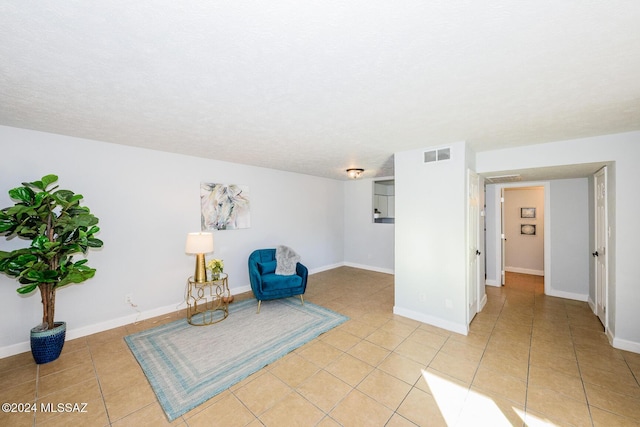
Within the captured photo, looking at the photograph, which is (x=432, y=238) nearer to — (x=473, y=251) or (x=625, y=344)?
(x=473, y=251)

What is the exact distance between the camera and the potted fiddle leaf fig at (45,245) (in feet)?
7.80

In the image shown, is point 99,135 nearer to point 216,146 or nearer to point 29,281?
point 216,146

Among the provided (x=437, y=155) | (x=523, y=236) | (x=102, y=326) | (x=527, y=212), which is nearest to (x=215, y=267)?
(x=102, y=326)

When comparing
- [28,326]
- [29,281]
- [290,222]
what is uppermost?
[290,222]

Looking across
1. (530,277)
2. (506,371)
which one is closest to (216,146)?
(506,371)

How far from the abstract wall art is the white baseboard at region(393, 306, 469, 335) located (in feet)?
10.3

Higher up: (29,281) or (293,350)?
(29,281)

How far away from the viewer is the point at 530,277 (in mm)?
5977

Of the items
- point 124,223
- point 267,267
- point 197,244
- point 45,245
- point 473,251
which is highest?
point 124,223

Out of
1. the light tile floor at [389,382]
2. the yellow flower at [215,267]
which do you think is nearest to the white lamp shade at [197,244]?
the yellow flower at [215,267]

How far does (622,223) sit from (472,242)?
Result: 1.50 m

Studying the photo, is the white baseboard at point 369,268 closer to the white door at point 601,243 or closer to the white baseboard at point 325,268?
the white baseboard at point 325,268

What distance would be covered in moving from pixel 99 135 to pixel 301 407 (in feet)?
12.3

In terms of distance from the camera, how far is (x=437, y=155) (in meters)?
3.38
